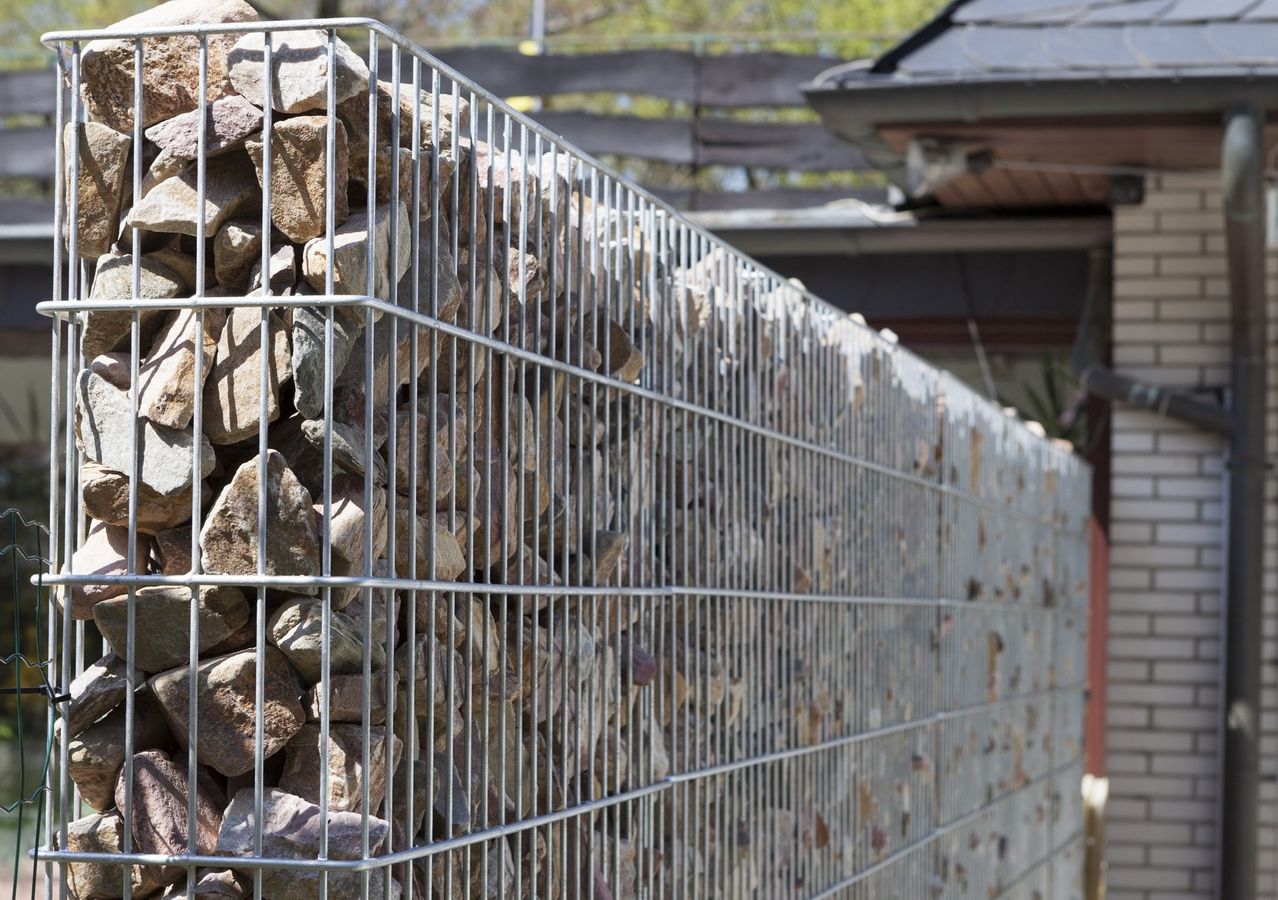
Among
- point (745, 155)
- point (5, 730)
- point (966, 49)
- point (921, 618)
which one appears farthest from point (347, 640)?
point (5, 730)

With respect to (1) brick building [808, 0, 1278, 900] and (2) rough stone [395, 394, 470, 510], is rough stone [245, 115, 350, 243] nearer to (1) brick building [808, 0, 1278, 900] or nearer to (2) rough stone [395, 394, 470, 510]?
(2) rough stone [395, 394, 470, 510]

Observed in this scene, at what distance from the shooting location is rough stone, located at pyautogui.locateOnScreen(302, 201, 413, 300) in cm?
198

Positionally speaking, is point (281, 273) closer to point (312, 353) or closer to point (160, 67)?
point (312, 353)

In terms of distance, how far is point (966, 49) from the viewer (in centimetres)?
617

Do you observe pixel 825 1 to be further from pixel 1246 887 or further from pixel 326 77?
pixel 326 77

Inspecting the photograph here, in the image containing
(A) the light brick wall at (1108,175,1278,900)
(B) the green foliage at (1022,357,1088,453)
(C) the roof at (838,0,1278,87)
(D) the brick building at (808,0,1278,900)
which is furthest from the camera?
(B) the green foliage at (1022,357,1088,453)

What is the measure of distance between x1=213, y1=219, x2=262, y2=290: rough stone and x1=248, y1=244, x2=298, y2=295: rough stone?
0.03 m

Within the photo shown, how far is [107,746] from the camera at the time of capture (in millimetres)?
2051

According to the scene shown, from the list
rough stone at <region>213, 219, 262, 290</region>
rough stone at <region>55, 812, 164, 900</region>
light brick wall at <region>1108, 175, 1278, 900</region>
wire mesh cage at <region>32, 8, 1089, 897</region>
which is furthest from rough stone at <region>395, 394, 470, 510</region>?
light brick wall at <region>1108, 175, 1278, 900</region>

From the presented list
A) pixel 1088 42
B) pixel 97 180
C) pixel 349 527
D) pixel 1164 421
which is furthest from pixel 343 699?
pixel 1164 421

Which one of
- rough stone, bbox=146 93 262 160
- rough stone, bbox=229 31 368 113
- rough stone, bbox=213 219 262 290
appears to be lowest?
rough stone, bbox=213 219 262 290

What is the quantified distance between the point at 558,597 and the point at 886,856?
2086mm

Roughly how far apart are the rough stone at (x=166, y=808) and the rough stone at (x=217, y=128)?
67 cm

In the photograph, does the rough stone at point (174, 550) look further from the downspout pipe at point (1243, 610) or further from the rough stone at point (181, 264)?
the downspout pipe at point (1243, 610)
